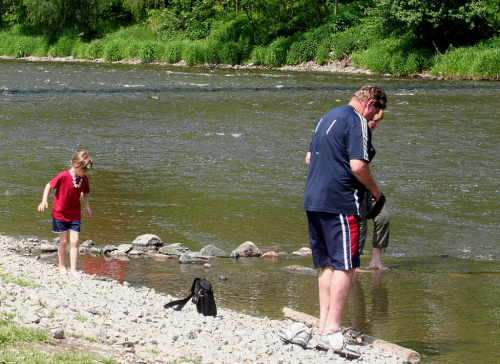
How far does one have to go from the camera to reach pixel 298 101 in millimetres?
25797

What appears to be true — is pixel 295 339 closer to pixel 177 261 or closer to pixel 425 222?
pixel 177 261

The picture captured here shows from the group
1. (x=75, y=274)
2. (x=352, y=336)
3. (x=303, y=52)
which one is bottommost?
(x=75, y=274)

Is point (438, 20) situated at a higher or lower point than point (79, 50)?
higher

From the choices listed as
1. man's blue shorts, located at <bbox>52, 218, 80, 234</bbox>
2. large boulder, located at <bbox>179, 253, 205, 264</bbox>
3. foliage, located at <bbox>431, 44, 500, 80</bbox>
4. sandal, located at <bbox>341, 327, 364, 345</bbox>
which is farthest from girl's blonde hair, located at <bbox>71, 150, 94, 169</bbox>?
foliage, located at <bbox>431, 44, 500, 80</bbox>

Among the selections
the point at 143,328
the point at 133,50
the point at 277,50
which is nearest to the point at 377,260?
the point at 143,328

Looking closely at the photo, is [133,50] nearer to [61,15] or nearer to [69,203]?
[61,15]

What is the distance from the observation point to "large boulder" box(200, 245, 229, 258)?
8.85m

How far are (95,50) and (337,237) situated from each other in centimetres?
5311

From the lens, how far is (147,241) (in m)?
9.26

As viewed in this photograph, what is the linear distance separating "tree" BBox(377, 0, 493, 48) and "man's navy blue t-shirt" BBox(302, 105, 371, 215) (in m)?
33.1

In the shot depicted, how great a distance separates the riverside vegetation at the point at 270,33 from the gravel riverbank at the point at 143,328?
30042mm

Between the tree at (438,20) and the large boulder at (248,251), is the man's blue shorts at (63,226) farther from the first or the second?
the tree at (438,20)

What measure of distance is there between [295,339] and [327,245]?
760mm

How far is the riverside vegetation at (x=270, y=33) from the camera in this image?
3684cm
